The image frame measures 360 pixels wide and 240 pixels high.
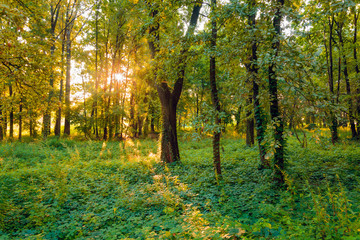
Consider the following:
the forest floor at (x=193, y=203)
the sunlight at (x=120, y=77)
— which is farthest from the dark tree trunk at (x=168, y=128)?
the sunlight at (x=120, y=77)

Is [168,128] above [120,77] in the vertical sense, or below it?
below

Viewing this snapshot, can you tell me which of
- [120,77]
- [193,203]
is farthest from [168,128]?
[120,77]

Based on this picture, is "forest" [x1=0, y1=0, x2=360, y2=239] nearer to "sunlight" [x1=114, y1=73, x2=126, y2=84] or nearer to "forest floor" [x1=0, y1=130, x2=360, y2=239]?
"forest floor" [x1=0, y1=130, x2=360, y2=239]

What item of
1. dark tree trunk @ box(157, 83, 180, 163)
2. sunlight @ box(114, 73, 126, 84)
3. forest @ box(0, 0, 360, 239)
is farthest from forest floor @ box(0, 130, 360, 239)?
sunlight @ box(114, 73, 126, 84)

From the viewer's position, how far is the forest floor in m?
3.65

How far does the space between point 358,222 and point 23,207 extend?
8.02 m

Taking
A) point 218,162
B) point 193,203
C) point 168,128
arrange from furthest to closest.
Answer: point 168,128 < point 218,162 < point 193,203

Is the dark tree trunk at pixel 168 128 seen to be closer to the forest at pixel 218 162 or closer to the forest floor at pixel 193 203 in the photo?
the forest at pixel 218 162

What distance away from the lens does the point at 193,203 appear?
550cm

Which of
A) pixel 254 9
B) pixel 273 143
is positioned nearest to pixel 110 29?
pixel 254 9

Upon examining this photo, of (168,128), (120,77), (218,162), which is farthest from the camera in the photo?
(120,77)

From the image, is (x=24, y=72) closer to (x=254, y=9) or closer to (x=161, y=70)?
(x=161, y=70)

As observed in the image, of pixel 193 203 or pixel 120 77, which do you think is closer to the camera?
pixel 193 203

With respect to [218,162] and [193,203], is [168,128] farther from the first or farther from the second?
[193,203]
